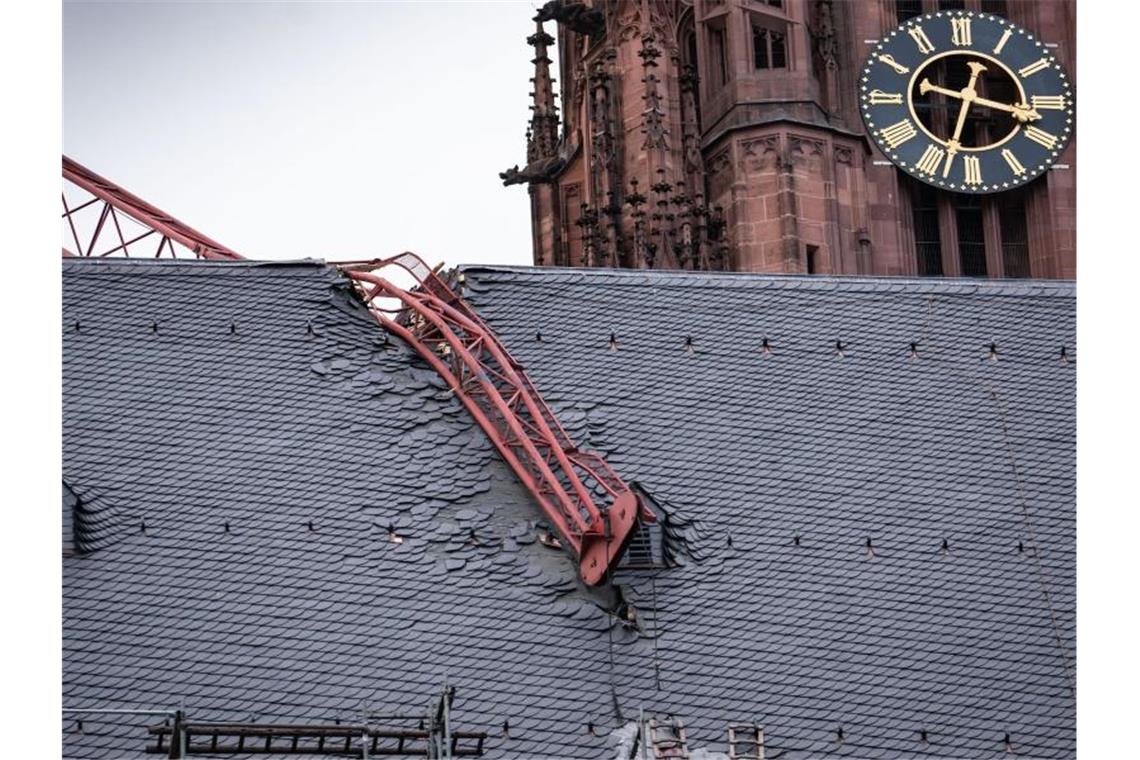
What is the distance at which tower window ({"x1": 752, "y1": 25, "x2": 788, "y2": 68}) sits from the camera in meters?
59.4

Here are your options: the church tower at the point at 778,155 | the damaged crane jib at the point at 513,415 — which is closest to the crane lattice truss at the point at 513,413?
the damaged crane jib at the point at 513,415

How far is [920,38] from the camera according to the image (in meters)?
60.2

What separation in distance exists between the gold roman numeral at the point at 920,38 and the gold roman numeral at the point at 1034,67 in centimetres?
124

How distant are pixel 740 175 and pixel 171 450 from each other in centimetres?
1758

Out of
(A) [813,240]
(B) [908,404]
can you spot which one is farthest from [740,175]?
(B) [908,404]

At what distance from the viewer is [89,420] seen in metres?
42.6

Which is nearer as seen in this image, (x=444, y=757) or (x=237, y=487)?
(x=444, y=757)

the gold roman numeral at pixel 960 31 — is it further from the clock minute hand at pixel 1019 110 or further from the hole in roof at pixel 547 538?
the hole in roof at pixel 547 538

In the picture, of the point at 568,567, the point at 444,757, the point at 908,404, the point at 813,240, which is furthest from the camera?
the point at 813,240

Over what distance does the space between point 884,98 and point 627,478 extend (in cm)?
1787

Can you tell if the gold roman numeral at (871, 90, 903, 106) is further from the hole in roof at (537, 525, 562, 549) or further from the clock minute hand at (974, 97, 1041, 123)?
the hole in roof at (537, 525, 562, 549)

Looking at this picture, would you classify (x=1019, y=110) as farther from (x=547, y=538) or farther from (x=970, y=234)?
(x=547, y=538)

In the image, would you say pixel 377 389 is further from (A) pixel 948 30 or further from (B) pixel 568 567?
(A) pixel 948 30

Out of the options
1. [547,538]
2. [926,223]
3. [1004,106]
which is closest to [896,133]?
[926,223]
